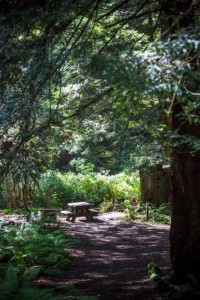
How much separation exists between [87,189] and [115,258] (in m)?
9.30

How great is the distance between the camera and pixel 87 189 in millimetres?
17906

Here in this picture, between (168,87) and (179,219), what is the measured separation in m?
3.80

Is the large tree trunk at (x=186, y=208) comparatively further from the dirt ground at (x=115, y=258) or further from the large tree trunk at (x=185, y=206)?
the dirt ground at (x=115, y=258)

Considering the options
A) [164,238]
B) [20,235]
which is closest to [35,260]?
[20,235]

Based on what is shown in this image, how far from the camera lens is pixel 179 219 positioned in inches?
239

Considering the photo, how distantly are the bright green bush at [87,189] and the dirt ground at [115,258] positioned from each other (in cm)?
337

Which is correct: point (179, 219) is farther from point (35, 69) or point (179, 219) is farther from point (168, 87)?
point (168, 87)

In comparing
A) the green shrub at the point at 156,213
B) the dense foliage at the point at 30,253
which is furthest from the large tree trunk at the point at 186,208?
the green shrub at the point at 156,213

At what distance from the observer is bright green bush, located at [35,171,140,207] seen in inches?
654

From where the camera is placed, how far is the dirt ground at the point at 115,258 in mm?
6375

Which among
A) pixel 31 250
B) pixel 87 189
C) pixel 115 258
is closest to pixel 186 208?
pixel 115 258

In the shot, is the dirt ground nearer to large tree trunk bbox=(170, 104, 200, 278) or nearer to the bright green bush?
large tree trunk bbox=(170, 104, 200, 278)

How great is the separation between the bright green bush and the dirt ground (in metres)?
3.37

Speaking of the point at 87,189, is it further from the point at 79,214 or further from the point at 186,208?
the point at 186,208
